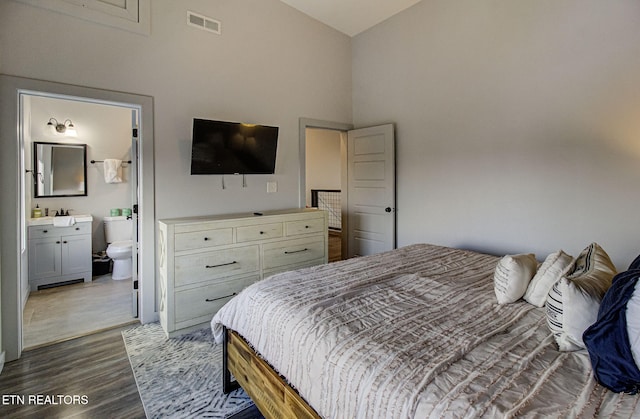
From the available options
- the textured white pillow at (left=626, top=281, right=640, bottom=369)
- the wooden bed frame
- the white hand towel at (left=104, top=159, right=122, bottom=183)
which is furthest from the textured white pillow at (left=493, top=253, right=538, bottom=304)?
the white hand towel at (left=104, top=159, right=122, bottom=183)

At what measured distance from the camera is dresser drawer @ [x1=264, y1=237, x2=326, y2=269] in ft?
10.8

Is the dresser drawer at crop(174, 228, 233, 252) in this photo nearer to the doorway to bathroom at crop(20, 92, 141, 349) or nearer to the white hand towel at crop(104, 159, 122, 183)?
the doorway to bathroom at crop(20, 92, 141, 349)

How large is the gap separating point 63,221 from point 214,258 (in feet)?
7.98

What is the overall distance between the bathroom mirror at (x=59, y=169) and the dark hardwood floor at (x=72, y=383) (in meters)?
2.66

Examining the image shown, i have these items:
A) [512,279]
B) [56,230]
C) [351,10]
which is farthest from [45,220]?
[512,279]

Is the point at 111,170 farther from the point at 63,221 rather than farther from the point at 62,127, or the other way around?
the point at 63,221

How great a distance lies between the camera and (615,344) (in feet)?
3.21

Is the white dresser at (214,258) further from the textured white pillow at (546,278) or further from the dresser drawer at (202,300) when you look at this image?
the textured white pillow at (546,278)

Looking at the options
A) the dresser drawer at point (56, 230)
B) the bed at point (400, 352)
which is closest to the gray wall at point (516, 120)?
the bed at point (400, 352)

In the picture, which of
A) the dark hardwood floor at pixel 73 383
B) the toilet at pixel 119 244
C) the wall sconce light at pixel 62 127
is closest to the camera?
the dark hardwood floor at pixel 73 383

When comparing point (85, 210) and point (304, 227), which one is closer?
point (304, 227)

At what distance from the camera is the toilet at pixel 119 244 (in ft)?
13.9

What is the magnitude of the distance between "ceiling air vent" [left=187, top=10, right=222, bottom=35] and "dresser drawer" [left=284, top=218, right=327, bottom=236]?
2.14 metres

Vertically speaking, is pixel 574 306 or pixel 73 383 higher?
pixel 574 306
